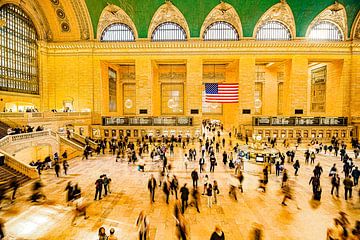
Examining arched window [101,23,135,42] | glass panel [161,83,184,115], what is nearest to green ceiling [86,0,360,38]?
arched window [101,23,135,42]

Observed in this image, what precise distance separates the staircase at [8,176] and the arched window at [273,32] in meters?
24.2

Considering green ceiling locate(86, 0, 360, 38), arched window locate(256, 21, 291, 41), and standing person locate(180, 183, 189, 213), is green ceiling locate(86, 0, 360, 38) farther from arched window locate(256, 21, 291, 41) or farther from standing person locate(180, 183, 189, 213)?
standing person locate(180, 183, 189, 213)

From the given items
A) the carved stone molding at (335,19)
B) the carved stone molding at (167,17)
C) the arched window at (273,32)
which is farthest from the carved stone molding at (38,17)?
the carved stone molding at (335,19)

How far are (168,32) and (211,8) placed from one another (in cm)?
523

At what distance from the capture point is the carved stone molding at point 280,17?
2242 cm

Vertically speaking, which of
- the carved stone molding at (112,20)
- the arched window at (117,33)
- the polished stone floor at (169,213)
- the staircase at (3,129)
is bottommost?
the polished stone floor at (169,213)

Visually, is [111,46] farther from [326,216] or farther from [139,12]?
[326,216]

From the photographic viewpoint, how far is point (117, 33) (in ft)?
79.6

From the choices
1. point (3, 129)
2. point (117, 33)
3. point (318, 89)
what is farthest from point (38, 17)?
point (318, 89)

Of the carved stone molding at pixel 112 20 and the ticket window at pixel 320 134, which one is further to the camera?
the carved stone molding at pixel 112 20

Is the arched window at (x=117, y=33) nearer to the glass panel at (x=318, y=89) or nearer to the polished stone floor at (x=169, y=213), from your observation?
the polished stone floor at (x=169, y=213)

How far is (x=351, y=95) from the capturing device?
77.0ft

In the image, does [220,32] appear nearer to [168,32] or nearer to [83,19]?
[168,32]

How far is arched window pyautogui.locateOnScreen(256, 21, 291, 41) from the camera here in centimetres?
2372
